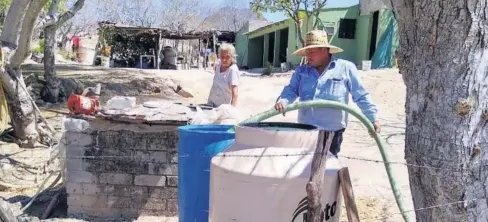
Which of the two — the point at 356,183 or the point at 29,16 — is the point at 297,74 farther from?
the point at 29,16

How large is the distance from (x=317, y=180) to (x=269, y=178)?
8.0 inches

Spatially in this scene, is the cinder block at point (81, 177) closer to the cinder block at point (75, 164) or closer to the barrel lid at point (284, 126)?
the cinder block at point (75, 164)

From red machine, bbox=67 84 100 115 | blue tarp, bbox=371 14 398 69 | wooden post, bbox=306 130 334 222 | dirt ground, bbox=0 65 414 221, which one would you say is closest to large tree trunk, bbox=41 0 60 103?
dirt ground, bbox=0 65 414 221

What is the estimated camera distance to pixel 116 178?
16.4 ft

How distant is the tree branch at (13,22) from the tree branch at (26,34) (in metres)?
0.07

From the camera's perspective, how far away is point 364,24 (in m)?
23.5

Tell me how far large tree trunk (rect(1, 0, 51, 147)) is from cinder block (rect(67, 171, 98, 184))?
2.61 meters

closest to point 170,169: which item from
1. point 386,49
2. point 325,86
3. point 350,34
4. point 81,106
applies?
point 81,106

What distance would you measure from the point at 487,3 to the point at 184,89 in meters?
14.7

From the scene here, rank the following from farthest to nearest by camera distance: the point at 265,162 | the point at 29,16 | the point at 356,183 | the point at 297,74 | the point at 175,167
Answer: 1. the point at 29,16
2. the point at 356,183
3. the point at 175,167
4. the point at 297,74
5. the point at 265,162

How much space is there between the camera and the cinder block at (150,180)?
4945 mm

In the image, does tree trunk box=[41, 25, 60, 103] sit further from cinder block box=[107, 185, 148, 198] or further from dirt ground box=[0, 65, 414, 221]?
cinder block box=[107, 185, 148, 198]

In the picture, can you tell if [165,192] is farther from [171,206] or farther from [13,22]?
[13,22]

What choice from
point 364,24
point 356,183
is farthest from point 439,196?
point 364,24
